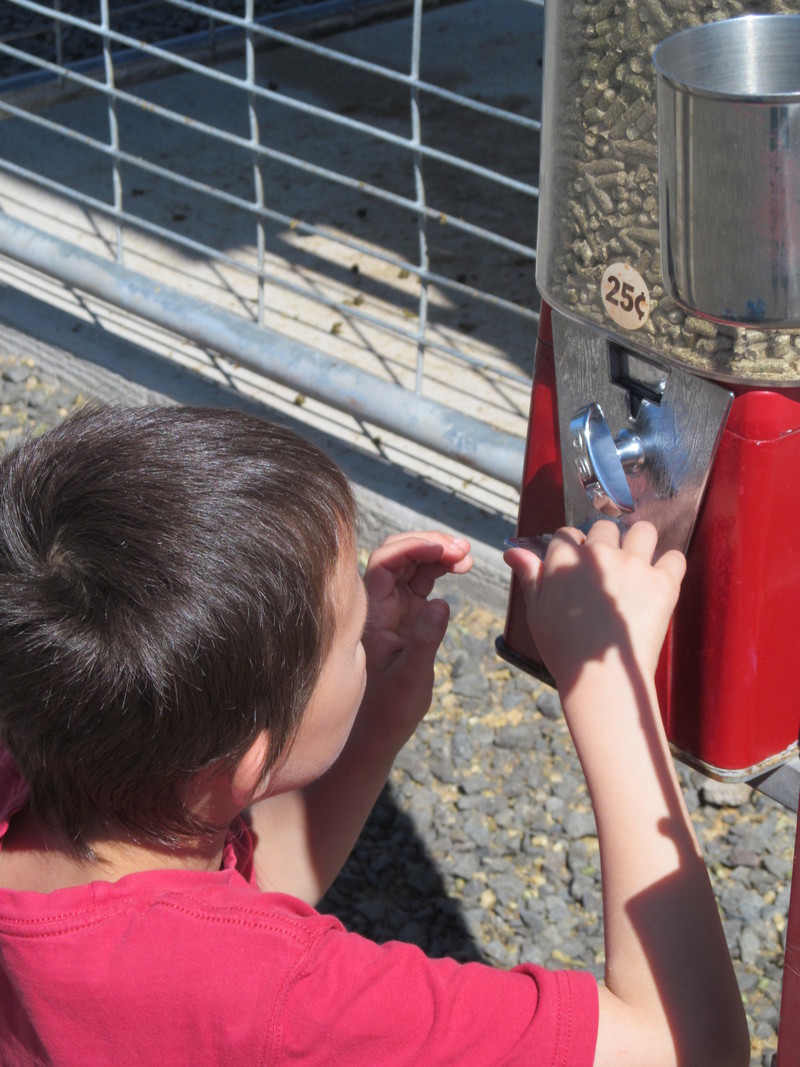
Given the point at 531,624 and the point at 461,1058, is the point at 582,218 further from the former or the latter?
the point at 461,1058

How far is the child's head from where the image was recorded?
1.03 meters

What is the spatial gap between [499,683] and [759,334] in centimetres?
135

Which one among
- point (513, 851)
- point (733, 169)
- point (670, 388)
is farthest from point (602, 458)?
point (513, 851)

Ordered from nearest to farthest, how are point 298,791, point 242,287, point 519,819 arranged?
1. point 298,791
2. point 519,819
3. point 242,287

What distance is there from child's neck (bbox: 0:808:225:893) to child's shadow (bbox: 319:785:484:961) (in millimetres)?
778

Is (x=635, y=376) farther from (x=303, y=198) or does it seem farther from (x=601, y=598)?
(x=303, y=198)

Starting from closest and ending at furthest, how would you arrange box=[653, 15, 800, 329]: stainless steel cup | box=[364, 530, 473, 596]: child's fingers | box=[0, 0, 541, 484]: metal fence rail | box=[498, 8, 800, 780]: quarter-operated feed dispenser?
box=[653, 15, 800, 329]: stainless steel cup < box=[498, 8, 800, 780]: quarter-operated feed dispenser < box=[364, 530, 473, 596]: child's fingers < box=[0, 0, 541, 484]: metal fence rail

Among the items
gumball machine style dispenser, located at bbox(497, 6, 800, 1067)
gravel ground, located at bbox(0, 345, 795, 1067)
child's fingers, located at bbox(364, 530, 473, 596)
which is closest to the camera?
gumball machine style dispenser, located at bbox(497, 6, 800, 1067)

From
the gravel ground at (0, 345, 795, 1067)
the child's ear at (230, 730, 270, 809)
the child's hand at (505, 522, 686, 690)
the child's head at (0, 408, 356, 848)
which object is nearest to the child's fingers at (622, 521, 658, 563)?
the child's hand at (505, 522, 686, 690)

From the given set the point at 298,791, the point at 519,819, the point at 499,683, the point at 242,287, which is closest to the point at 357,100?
the point at 242,287

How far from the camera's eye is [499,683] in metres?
2.37

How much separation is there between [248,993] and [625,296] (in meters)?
0.68

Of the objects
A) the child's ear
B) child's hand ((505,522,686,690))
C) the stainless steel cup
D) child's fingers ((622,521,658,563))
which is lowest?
the child's ear

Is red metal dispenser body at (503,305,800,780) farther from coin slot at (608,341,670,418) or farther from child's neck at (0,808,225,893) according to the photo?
child's neck at (0,808,225,893)
